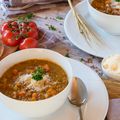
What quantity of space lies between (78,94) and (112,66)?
21cm

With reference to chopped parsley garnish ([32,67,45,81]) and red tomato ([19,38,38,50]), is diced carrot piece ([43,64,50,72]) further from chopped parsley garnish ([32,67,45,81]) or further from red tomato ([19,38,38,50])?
red tomato ([19,38,38,50])

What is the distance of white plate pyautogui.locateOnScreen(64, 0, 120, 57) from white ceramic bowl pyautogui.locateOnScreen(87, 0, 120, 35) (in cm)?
4

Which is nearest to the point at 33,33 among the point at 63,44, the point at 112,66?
the point at 63,44

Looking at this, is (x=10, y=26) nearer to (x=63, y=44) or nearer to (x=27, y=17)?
(x=27, y=17)

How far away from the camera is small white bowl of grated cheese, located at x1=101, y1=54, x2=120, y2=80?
1.34 m

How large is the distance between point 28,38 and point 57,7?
383mm

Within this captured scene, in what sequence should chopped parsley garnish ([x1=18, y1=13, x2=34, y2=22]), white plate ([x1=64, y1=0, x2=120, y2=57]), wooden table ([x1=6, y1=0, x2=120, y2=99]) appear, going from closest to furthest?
wooden table ([x1=6, y1=0, x2=120, y2=99]) < white plate ([x1=64, y1=0, x2=120, y2=57]) < chopped parsley garnish ([x1=18, y1=13, x2=34, y2=22])

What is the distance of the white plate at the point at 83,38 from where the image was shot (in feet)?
4.89

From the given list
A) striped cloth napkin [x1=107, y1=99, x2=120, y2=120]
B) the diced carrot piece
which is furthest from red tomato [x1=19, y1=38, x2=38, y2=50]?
striped cloth napkin [x1=107, y1=99, x2=120, y2=120]

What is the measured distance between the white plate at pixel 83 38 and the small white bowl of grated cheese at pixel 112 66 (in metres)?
0.07

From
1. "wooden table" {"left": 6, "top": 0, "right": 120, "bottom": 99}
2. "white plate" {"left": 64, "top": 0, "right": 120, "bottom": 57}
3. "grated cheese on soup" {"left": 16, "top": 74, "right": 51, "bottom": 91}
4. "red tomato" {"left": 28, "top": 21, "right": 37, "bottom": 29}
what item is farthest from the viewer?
"red tomato" {"left": 28, "top": 21, "right": 37, "bottom": 29}

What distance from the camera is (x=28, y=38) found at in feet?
5.10

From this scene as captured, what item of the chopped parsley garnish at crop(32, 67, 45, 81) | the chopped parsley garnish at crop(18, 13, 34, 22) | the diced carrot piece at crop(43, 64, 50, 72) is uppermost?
the chopped parsley garnish at crop(32, 67, 45, 81)

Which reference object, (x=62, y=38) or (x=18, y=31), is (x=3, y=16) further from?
(x=62, y=38)
